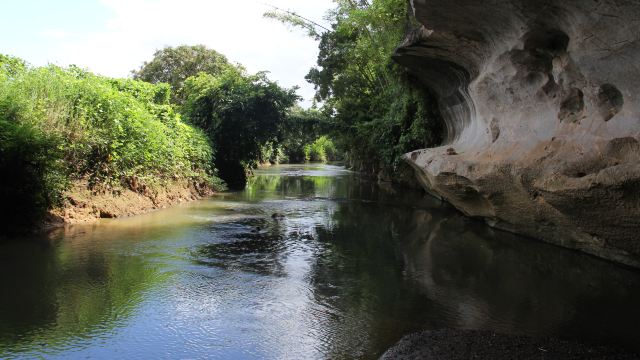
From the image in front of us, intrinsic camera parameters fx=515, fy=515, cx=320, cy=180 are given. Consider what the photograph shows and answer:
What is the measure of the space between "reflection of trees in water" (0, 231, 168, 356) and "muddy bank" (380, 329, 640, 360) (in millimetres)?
3360

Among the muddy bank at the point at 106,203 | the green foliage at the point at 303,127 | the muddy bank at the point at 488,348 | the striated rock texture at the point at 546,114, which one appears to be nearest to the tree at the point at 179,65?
the green foliage at the point at 303,127

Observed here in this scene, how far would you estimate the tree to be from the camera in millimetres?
39938

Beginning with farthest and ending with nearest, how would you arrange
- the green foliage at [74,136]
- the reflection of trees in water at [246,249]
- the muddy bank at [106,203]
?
the muddy bank at [106,203] → the green foliage at [74,136] → the reflection of trees in water at [246,249]

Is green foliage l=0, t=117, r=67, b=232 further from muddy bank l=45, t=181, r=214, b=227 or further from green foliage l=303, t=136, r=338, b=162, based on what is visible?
green foliage l=303, t=136, r=338, b=162

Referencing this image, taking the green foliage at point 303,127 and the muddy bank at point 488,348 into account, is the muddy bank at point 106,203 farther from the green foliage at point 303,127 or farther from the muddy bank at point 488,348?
the green foliage at point 303,127

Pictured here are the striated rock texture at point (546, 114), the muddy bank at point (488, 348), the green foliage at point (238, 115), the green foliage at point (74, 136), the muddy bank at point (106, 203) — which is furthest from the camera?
the green foliage at point (238, 115)

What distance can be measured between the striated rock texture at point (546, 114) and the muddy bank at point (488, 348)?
3064 millimetres

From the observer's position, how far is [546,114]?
9.96 metres

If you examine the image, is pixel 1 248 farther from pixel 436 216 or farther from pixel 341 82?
pixel 341 82

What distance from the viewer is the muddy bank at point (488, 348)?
484 centimetres

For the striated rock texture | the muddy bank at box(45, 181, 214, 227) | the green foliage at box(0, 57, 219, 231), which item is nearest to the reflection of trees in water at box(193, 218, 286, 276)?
the muddy bank at box(45, 181, 214, 227)

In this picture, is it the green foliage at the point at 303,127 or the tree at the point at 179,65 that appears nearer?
the green foliage at the point at 303,127

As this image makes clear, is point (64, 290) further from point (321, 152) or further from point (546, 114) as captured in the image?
point (321, 152)

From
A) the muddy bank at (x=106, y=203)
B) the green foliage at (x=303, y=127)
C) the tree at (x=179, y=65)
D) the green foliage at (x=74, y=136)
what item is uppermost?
the tree at (x=179, y=65)
